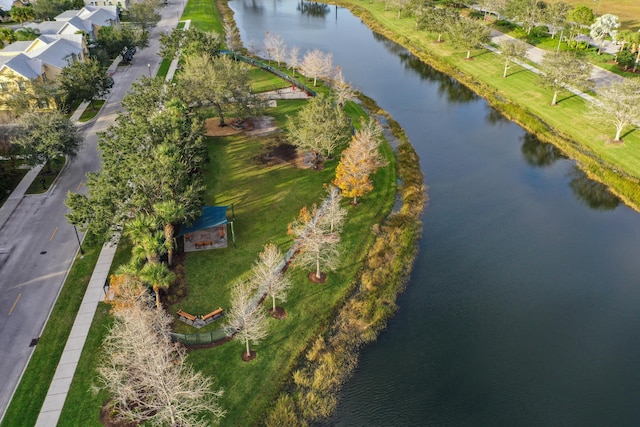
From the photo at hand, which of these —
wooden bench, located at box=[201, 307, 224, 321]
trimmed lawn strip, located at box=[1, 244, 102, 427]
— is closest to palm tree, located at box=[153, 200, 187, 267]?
wooden bench, located at box=[201, 307, 224, 321]

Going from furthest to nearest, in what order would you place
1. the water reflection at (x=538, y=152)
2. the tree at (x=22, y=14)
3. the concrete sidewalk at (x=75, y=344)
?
the tree at (x=22, y=14) → the water reflection at (x=538, y=152) → the concrete sidewalk at (x=75, y=344)

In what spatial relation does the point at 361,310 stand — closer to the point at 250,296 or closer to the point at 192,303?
the point at 250,296

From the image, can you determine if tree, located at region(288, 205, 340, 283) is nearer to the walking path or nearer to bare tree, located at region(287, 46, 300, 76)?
the walking path

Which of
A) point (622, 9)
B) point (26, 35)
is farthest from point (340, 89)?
point (622, 9)

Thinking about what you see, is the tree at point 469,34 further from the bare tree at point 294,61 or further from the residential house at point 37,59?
the residential house at point 37,59

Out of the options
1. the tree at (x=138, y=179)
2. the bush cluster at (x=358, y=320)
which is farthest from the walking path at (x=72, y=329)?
the bush cluster at (x=358, y=320)

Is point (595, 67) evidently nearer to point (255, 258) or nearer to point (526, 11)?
point (526, 11)

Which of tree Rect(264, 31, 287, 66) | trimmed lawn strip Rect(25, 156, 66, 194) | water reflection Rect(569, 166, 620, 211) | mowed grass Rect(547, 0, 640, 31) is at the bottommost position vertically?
water reflection Rect(569, 166, 620, 211)
